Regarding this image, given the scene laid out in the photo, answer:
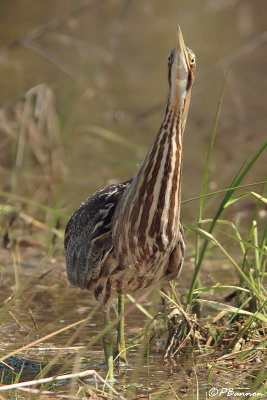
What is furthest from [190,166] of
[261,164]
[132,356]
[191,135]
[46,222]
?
[132,356]

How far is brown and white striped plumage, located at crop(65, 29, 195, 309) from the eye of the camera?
11.0 ft

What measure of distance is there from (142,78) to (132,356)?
25.4ft

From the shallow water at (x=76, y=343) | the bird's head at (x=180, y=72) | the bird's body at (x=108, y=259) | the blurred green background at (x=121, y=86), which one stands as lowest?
the shallow water at (x=76, y=343)

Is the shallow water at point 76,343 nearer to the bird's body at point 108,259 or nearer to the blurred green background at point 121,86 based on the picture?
the bird's body at point 108,259

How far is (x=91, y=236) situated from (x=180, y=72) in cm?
103

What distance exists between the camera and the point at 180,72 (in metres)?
3.24

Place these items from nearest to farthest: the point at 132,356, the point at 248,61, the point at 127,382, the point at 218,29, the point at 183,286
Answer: the point at 127,382
the point at 132,356
the point at 183,286
the point at 248,61
the point at 218,29

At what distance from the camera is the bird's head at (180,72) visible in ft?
10.5

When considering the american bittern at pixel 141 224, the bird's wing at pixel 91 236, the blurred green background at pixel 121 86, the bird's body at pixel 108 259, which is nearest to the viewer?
the american bittern at pixel 141 224

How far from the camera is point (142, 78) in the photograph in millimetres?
11578

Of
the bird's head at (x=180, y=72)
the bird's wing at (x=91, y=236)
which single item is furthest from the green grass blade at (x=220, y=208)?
the bird's head at (x=180, y=72)

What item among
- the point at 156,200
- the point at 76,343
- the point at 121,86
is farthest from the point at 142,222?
→ the point at 121,86

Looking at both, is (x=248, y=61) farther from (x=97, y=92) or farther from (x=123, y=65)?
(x=97, y=92)

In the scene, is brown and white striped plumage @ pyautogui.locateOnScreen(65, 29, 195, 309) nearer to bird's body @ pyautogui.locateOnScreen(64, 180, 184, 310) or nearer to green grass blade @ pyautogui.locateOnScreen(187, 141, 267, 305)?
bird's body @ pyautogui.locateOnScreen(64, 180, 184, 310)
